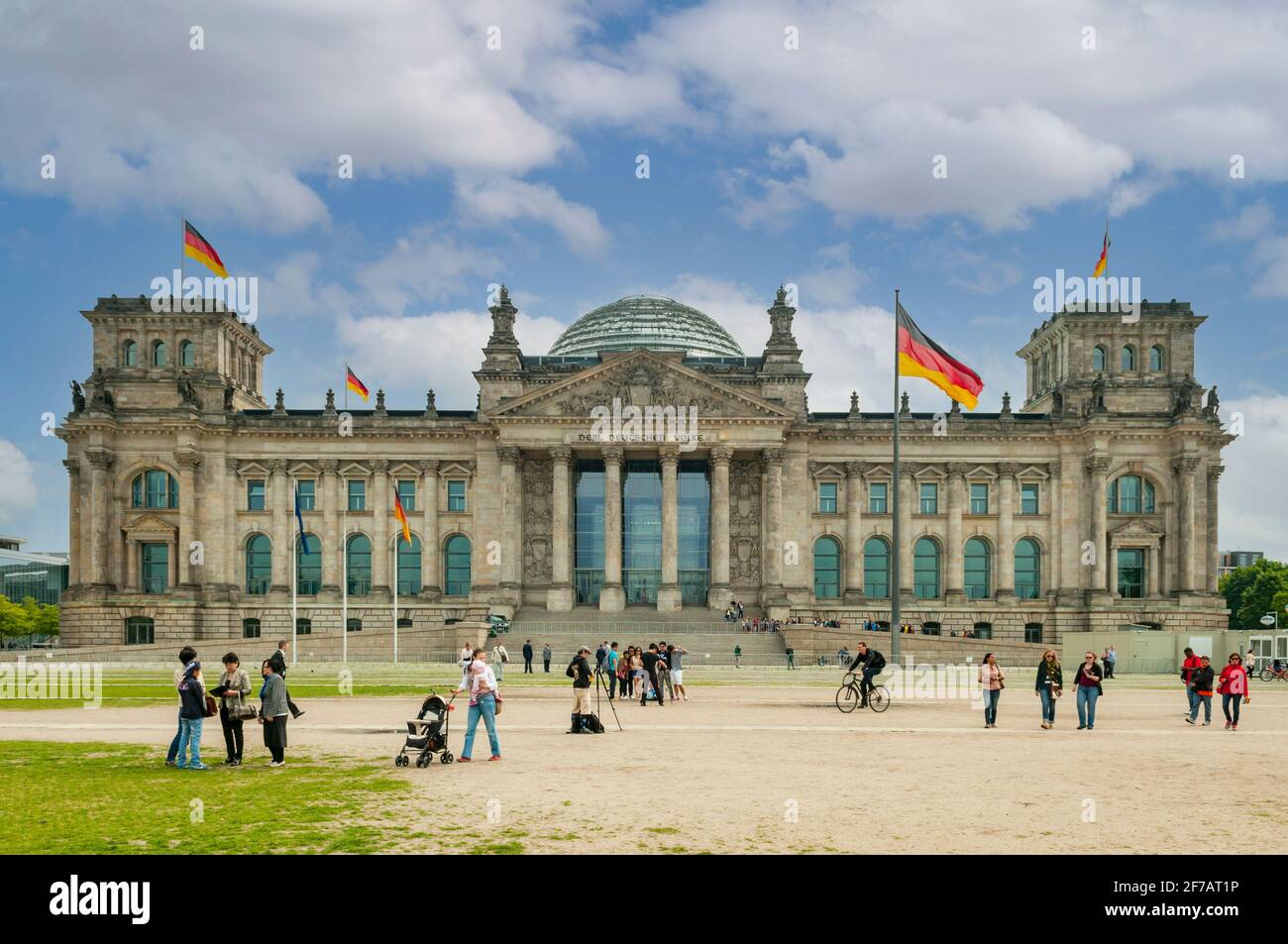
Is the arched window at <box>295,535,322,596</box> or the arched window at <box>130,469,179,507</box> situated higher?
the arched window at <box>130,469,179,507</box>

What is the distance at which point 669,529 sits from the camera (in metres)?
80.4

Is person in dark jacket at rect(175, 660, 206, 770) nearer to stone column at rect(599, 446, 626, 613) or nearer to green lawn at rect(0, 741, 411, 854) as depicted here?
green lawn at rect(0, 741, 411, 854)

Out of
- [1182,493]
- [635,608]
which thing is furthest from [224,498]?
[1182,493]

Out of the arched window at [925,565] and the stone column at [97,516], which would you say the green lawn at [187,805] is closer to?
the stone column at [97,516]

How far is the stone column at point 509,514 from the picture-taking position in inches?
3189

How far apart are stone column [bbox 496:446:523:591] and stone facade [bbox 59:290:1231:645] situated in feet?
0.51

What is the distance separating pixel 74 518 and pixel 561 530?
34876mm

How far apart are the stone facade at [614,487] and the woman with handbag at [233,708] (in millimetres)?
57799

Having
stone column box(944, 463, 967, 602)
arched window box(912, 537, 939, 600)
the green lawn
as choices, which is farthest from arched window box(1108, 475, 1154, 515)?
the green lawn

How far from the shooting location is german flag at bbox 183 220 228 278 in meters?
69.3

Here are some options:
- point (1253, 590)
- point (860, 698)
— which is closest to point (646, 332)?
point (860, 698)

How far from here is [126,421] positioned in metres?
82.2
